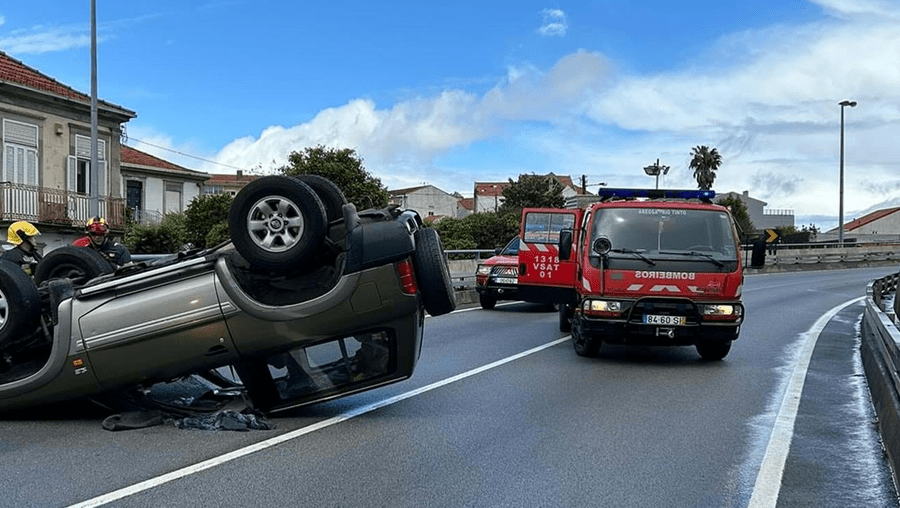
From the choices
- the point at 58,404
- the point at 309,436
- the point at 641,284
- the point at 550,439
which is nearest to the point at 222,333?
the point at 309,436

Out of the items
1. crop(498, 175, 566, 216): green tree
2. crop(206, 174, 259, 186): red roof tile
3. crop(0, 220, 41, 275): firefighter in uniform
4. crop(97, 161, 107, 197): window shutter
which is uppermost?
crop(206, 174, 259, 186): red roof tile

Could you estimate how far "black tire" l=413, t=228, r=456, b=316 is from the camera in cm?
726

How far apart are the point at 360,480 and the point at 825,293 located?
26.5 m

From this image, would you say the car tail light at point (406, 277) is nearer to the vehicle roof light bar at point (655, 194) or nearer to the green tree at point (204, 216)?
the vehicle roof light bar at point (655, 194)

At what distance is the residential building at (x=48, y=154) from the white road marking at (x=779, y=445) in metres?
20.4

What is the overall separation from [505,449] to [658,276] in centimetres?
483

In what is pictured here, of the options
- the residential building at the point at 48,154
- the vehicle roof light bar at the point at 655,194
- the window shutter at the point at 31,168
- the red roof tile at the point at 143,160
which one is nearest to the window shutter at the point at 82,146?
the residential building at the point at 48,154

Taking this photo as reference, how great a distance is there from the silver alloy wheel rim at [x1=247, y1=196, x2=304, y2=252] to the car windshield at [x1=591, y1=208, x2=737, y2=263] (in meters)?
5.12

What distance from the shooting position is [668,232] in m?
11.1

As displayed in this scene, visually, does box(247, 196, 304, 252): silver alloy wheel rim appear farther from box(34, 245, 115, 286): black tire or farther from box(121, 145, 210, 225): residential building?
box(121, 145, 210, 225): residential building

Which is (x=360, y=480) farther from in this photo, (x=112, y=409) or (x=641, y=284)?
(x=641, y=284)

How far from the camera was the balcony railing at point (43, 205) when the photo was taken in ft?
83.2

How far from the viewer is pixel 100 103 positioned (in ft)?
95.8

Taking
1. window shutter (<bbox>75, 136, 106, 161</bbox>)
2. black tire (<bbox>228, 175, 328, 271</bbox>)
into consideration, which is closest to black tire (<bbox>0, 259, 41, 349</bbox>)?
black tire (<bbox>228, 175, 328, 271</bbox>)
